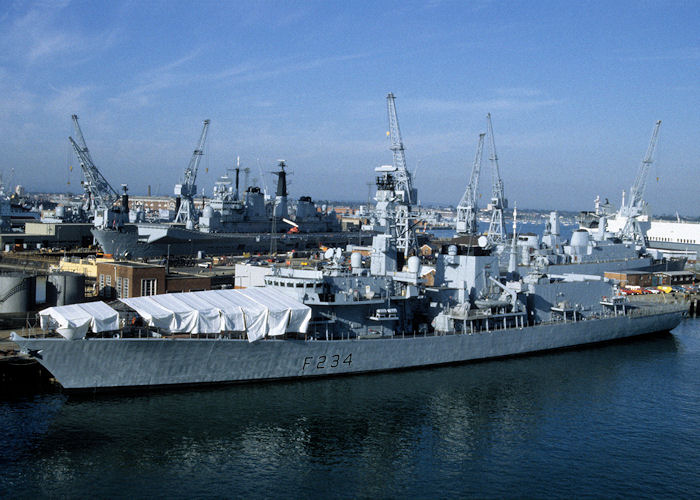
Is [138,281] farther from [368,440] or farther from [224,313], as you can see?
[368,440]

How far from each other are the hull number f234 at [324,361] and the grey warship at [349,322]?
50 millimetres

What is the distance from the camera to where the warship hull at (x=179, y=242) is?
59438mm

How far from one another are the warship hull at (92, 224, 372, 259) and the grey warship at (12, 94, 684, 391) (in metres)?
22.0

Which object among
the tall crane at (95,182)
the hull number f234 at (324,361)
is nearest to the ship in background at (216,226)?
the tall crane at (95,182)

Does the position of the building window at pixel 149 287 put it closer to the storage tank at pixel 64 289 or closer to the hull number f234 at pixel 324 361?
the storage tank at pixel 64 289

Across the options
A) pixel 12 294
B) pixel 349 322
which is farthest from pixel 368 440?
pixel 12 294

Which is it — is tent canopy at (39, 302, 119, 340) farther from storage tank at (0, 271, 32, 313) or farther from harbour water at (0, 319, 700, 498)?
storage tank at (0, 271, 32, 313)

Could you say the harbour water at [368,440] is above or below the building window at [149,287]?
below

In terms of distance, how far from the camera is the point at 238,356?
90.2ft

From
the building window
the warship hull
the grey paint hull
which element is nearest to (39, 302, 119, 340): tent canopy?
the grey paint hull

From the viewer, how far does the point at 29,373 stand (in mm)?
27078

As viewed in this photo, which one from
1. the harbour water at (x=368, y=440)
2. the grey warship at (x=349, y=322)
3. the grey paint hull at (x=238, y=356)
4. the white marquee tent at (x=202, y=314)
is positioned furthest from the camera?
the grey warship at (x=349, y=322)

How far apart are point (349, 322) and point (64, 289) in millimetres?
16577

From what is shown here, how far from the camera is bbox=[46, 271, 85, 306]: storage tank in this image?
118 ft
